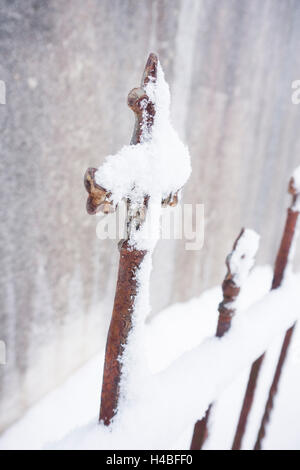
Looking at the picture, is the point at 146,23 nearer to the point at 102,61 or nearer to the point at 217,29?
the point at 102,61

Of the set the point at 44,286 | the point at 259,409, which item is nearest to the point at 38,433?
the point at 44,286

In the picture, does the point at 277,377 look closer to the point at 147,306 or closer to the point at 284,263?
the point at 284,263

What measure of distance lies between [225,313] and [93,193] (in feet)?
1.91

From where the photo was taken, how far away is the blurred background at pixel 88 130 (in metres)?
1.64

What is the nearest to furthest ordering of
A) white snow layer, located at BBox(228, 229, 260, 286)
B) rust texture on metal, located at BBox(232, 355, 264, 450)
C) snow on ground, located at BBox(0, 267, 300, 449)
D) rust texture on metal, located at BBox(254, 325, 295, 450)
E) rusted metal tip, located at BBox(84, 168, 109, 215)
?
rusted metal tip, located at BBox(84, 168, 109, 215)
white snow layer, located at BBox(228, 229, 260, 286)
rust texture on metal, located at BBox(232, 355, 264, 450)
rust texture on metal, located at BBox(254, 325, 295, 450)
snow on ground, located at BBox(0, 267, 300, 449)

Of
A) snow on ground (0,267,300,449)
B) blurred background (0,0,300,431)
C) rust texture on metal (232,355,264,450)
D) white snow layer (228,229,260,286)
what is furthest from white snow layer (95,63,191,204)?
blurred background (0,0,300,431)

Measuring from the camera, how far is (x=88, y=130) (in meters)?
1.96

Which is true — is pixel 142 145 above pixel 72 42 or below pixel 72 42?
below

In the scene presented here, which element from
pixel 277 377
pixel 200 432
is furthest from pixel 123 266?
pixel 277 377

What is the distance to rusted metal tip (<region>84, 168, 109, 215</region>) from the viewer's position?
0.59 m

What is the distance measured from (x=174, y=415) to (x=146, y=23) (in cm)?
216

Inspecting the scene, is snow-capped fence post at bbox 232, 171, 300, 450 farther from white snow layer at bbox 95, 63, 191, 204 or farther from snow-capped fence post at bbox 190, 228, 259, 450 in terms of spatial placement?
white snow layer at bbox 95, 63, 191, 204

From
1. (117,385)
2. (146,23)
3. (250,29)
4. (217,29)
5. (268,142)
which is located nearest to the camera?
(117,385)

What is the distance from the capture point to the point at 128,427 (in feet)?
2.37
